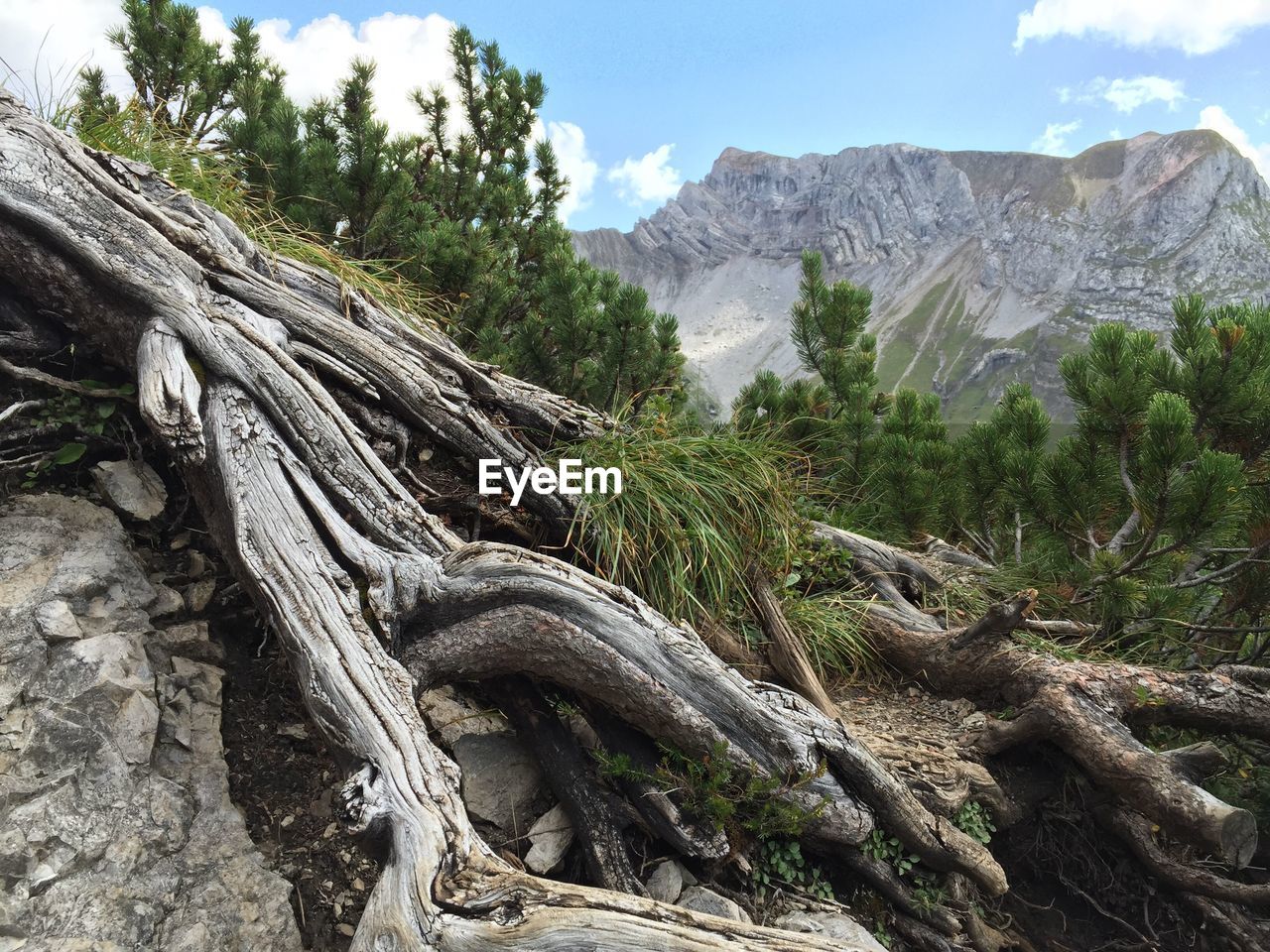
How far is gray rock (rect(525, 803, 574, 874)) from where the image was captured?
286 centimetres

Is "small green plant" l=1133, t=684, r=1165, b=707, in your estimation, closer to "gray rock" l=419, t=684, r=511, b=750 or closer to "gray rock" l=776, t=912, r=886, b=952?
"gray rock" l=776, t=912, r=886, b=952

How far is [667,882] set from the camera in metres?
2.84

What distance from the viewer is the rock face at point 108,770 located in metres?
2.40

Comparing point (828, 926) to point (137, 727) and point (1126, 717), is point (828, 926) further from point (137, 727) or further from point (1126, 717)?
point (137, 727)

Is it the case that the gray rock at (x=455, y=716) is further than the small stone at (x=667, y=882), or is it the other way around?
the gray rock at (x=455, y=716)

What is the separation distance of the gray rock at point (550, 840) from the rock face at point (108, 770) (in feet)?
2.78

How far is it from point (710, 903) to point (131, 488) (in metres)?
3.16

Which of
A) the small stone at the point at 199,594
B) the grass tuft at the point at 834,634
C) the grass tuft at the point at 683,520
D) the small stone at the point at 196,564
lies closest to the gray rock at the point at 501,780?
the grass tuft at the point at 683,520

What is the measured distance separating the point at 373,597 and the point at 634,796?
51.1 inches

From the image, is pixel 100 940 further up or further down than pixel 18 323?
further down

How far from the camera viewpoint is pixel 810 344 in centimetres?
785

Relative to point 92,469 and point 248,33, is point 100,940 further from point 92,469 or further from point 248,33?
point 248,33

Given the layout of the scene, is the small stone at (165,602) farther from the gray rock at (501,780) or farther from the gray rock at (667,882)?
the gray rock at (667,882)

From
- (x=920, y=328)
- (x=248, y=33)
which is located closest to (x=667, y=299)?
(x=920, y=328)
